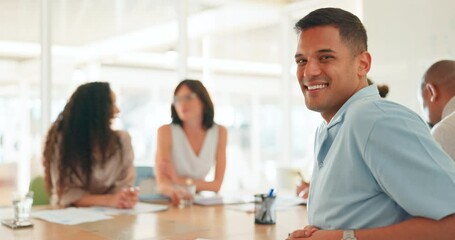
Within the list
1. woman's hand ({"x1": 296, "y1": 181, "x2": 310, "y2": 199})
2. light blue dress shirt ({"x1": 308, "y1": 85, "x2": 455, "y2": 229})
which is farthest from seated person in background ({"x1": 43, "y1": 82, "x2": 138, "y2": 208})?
light blue dress shirt ({"x1": 308, "y1": 85, "x2": 455, "y2": 229})

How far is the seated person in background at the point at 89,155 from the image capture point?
2.60 metres

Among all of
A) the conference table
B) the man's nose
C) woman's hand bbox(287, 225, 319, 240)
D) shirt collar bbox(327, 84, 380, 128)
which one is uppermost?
the man's nose

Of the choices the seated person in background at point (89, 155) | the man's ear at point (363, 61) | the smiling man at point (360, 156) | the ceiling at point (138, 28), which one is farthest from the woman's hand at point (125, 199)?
the ceiling at point (138, 28)

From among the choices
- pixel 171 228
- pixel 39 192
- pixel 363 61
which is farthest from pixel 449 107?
pixel 39 192

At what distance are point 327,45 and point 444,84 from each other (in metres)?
1.38

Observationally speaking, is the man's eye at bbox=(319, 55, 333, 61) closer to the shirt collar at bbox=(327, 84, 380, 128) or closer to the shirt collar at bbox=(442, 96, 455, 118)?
the shirt collar at bbox=(327, 84, 380, 128)

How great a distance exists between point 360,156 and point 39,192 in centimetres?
233

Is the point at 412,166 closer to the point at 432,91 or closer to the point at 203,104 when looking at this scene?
the point at 432,91

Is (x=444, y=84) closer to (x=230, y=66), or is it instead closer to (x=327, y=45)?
(x=327, y=45)

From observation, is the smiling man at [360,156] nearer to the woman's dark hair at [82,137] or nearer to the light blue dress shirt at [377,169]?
the light blue dress shirt at [377,169]

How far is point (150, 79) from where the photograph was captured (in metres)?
6.26

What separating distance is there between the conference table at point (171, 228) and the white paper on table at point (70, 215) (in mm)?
50

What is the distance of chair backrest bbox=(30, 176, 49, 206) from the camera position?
2971mm

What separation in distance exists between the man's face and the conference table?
716 mm
